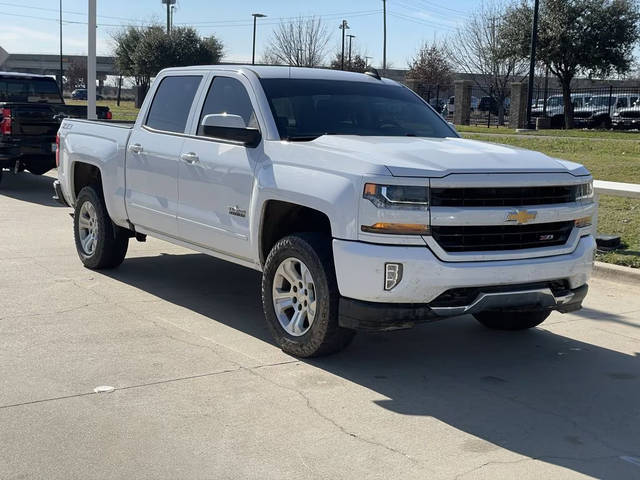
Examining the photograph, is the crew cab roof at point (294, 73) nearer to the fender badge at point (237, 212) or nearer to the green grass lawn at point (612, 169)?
the fender badge at point (237, 212)

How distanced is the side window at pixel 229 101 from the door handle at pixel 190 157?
0.71 feet

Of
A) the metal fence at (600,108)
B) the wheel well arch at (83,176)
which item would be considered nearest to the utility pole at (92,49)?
the wheel well arch at (83,176)

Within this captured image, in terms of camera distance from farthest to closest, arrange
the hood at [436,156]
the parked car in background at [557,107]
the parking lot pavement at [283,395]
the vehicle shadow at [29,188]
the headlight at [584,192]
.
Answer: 1. the parked car in background at [557,107]
2. the vehicle shadow at [29,188]
3. the headlight at [584,192]
4. the hood at [436,156]
5. the parking lot pavement at [283,395]

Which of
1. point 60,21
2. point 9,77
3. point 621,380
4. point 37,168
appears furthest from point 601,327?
point 60,21

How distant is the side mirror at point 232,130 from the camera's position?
6055 millimetres

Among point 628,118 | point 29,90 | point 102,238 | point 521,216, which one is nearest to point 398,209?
point 521,216

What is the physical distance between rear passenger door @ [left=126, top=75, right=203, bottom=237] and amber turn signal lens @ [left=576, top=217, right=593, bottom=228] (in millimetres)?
3212

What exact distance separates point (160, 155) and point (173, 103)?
1.86ft

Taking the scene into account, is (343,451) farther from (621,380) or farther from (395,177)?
(621,380)

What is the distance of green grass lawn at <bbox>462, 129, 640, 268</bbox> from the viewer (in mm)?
9719

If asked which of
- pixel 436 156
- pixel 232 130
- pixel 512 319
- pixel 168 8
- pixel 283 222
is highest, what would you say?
pixel 168 8

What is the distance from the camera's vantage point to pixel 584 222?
19.3 ft

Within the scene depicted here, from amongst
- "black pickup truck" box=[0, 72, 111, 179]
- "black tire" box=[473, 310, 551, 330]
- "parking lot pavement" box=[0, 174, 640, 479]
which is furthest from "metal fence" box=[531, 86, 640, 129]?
"black tire" box=[473, 310, 551, 330]

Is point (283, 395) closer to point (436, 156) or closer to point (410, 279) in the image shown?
point (410, 279)
